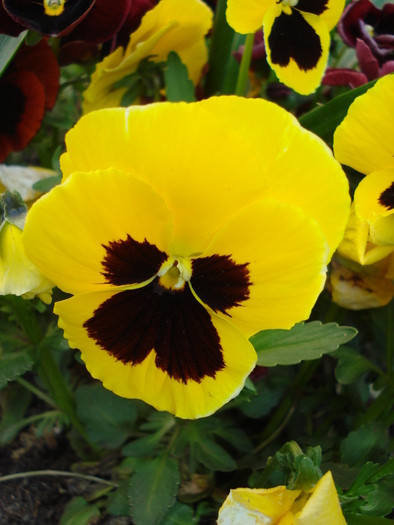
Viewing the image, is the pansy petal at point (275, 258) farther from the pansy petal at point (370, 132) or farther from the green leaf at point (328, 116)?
the green leaf at point (328, 116)

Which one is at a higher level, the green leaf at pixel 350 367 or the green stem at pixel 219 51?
the green stem at pixel 219 51

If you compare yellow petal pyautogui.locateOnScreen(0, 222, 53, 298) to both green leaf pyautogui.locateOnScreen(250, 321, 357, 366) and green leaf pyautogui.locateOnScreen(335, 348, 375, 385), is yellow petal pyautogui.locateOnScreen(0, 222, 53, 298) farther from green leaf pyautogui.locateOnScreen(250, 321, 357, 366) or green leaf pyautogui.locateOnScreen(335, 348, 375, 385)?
green leaf pyautogui.locateOnScreen(335, 348, 375, 385)

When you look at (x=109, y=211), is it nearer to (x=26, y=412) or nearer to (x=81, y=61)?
(x=81, y=61)

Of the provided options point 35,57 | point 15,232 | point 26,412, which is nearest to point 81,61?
point 35,57

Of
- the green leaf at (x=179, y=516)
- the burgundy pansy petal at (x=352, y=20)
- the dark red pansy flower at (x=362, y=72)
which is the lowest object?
the green leaf at (x=179, y=516)

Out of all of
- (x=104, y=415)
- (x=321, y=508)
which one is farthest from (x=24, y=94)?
(x=321, y=508)

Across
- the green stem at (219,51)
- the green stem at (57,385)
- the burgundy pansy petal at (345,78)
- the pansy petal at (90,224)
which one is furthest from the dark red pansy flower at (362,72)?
the green stem at (57,385)

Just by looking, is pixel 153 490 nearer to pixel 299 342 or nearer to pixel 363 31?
pixel 299 342
